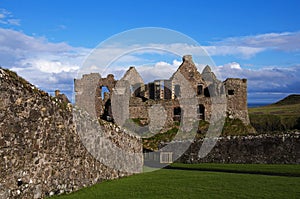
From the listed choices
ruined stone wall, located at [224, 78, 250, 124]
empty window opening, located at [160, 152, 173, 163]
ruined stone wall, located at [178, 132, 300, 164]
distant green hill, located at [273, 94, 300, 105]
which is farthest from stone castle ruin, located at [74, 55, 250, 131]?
distant green hill, located at [273, 94, 300, 105]

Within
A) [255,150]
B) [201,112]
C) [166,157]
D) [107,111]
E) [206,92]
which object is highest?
[206,92]

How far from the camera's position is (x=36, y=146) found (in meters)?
11.0

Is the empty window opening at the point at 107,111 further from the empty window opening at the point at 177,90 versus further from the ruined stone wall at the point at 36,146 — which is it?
the ruined stone wall at the point at 36,146

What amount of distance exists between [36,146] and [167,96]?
A: 32059 mm

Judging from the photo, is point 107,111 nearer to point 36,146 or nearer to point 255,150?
point 255,150

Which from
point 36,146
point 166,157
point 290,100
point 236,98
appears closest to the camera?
point 36,146

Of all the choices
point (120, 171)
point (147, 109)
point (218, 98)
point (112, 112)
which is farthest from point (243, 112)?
point (120, 171)

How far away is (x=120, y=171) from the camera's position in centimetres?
1694

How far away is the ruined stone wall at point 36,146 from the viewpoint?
9812 mm

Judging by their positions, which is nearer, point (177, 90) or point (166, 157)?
point (166, 157)

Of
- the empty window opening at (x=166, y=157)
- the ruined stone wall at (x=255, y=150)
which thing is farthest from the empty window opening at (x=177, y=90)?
the ruined stone wall at (x=255, y=150)

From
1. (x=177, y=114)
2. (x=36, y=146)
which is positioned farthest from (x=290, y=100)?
(x=36, y=146)

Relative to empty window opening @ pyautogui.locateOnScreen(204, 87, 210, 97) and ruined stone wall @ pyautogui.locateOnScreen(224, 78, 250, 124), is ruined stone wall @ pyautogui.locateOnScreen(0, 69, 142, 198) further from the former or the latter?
empty window opening @ pyautogui.locateOnScreen(204, 87, 210, 97)

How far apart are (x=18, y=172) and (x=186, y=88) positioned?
106 feet
